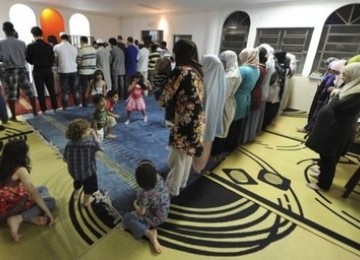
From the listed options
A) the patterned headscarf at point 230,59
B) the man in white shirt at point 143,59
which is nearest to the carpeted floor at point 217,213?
the patterned headscarf at point 230,59

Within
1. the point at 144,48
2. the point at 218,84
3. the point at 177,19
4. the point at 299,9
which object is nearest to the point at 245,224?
the point at 218,84

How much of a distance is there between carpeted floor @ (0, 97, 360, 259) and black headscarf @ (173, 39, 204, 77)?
121cm

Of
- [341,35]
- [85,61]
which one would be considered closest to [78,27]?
[85,61]

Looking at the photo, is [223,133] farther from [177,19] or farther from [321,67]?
[177,19]

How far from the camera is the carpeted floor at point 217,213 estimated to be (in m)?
1.51

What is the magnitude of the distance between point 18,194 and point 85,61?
10.5ft

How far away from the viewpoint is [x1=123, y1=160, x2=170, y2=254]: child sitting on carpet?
→ 1.45m

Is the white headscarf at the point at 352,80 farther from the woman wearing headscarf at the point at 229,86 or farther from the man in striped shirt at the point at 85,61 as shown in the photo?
the man in striped shirt at the point at 85,61

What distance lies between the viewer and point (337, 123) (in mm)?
2012

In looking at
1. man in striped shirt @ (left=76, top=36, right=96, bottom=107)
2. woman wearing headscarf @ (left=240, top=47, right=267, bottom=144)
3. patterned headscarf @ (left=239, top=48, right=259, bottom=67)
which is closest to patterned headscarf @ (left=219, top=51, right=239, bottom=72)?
patterned headscarf @ (left=239, top=48, right=259, bottom=67)

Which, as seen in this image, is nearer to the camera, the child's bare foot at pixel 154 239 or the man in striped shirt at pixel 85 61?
the child's bare foot at pixel 154 239

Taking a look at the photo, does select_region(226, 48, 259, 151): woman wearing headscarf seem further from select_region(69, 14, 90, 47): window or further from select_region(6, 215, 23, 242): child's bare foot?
select_region(69, 14, 90, 47): window

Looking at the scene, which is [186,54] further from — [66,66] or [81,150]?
[66,66]

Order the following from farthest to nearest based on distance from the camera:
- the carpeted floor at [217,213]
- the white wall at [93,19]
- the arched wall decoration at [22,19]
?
the arched wall decoration at [22,19] → the white wall at [93,19] → the carpeted floor at [217,213]
